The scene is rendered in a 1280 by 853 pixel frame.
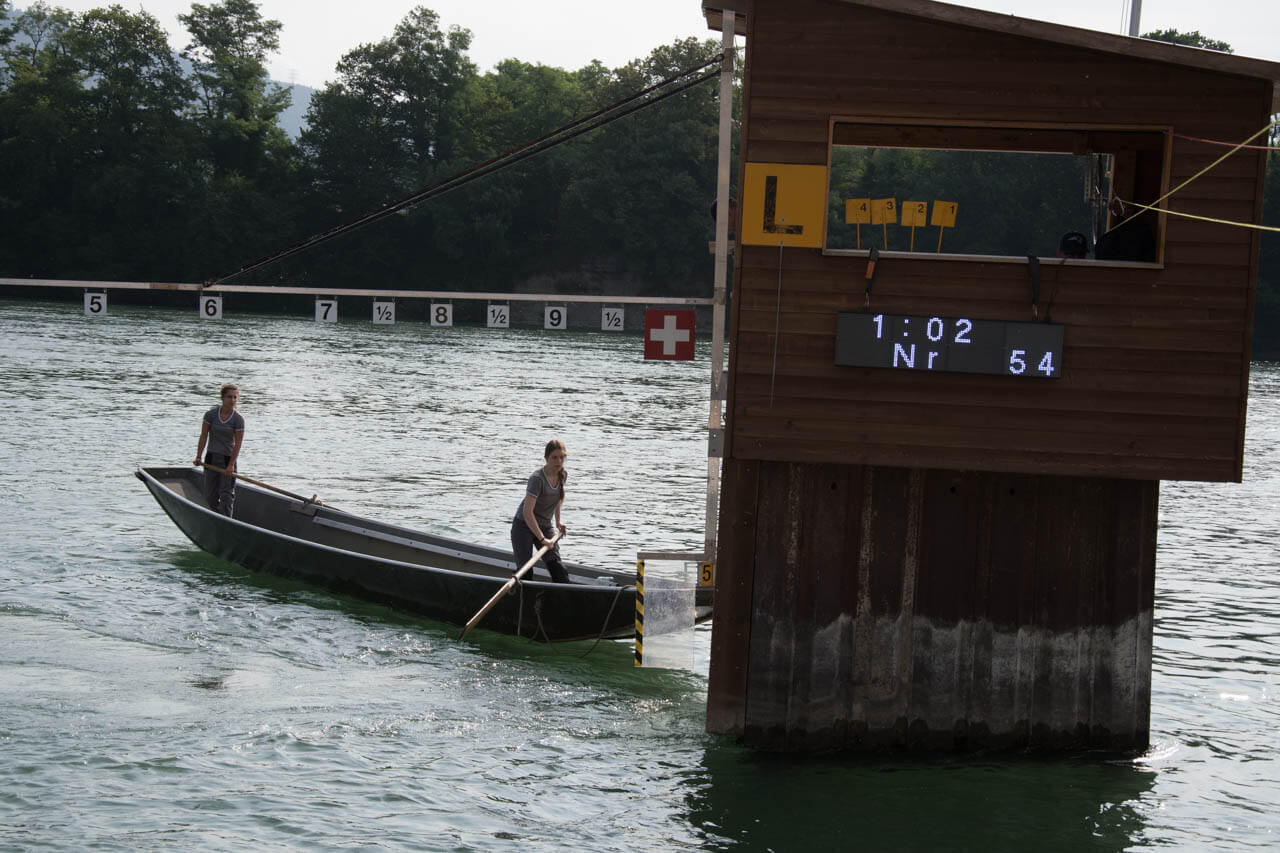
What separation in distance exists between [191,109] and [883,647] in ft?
309

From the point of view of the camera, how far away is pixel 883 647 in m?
10.3

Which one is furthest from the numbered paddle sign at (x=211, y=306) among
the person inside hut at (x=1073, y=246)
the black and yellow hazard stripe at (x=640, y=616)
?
the person inside hut at (x=1073, y=246)

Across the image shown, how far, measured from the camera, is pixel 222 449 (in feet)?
59.2

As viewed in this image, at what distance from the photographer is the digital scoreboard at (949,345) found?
9836mm

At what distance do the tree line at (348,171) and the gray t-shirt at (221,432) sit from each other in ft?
213

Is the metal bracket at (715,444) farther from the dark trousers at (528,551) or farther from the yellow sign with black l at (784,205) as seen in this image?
the dark trousers at (528,551)

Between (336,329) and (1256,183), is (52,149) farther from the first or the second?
(1256,183)

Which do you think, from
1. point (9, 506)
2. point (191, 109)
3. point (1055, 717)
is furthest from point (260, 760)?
point (191, 109)

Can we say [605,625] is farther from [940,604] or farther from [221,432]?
[221,432]

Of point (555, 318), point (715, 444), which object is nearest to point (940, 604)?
point (715, 444)

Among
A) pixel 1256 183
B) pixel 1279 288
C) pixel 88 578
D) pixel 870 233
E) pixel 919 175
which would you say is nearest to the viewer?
pixel 1256 183

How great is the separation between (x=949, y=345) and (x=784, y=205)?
5.05 feet

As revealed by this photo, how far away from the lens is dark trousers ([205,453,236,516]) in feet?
59.3

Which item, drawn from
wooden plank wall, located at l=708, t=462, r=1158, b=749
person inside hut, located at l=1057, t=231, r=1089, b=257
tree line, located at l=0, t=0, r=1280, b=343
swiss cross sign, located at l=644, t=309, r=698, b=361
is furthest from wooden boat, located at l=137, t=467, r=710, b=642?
tree line, located at l=0, t=0, r=1280, b=343
